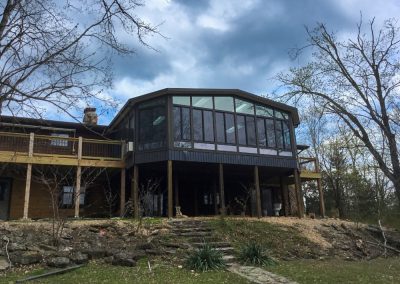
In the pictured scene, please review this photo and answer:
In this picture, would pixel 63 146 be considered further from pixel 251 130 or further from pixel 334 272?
pixel 334 272

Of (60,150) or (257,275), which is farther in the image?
(60,150)


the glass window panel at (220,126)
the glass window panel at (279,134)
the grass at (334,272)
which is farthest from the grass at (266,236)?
the glass window panel at (279,134)

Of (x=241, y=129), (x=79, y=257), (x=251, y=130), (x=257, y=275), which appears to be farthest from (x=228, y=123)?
(x=79, y=257)

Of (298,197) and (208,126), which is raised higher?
(208,126)

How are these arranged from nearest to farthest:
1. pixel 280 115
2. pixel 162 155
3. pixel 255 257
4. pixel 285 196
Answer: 1. pixel 255 257
2. pixel 162 155
3. pixel 280 115
4. pixel 285 196

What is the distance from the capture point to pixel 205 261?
39.0ft

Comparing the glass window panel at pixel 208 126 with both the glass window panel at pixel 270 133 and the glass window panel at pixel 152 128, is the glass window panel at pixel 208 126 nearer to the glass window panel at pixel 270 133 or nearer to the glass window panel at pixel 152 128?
the glass window panel at pixel 152 128

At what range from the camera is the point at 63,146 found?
905 inches

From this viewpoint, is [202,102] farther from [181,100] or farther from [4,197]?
[4,197]

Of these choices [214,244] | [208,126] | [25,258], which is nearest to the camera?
[25,258]

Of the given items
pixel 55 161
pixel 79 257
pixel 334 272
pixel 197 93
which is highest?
pixel 197 93

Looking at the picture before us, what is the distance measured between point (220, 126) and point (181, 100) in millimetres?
2412

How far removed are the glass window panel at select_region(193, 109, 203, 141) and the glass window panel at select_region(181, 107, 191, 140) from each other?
0.32m

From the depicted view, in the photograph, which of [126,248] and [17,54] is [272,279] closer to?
[126,248]
